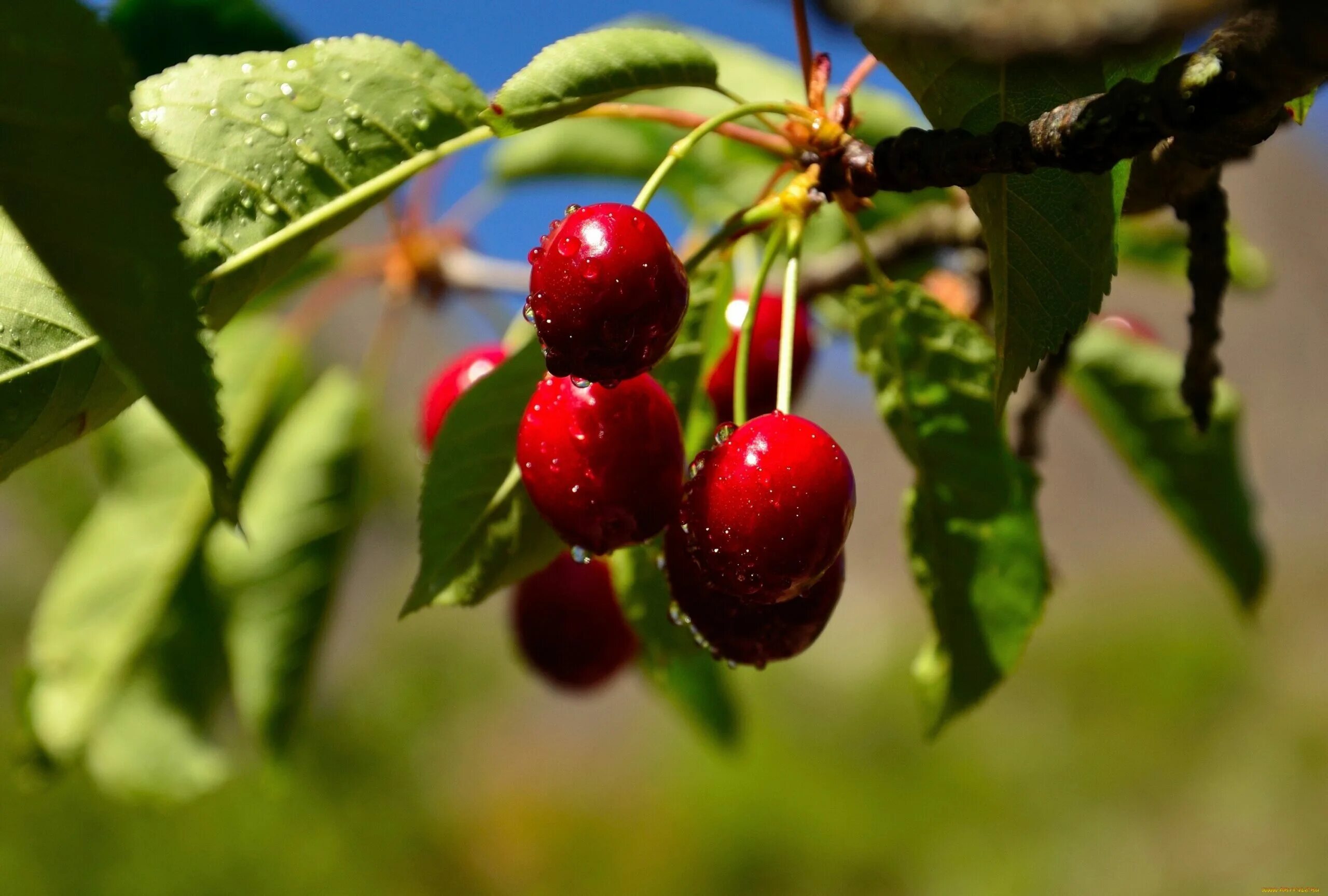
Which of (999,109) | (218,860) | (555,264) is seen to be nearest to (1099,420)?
(999,109)

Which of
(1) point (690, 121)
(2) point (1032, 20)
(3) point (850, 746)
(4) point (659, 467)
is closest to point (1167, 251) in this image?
(1) point (690, 121)

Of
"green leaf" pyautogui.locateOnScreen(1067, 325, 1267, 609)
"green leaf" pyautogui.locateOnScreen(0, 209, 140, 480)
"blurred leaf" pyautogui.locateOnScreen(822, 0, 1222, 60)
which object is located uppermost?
"blurred leaf" pyautogui.locateOnScreen(822, 0, 1222, 60)

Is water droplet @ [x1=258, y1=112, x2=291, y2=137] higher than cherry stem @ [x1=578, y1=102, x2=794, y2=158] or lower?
higher

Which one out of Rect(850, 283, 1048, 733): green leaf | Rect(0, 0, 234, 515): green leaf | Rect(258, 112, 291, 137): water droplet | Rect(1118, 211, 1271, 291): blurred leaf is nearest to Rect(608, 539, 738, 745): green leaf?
Rect(850, 283, 1048, 733): green leaf

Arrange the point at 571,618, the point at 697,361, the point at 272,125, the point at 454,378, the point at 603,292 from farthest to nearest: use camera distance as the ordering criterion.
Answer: the point at 571,618
the point at 454,378
the point at 697,361
the point at 272,125
the point at 603,292

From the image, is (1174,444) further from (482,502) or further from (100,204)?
(100,204)

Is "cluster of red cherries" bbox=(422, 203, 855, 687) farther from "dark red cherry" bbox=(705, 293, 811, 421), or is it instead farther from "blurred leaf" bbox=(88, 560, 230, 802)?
"blurred leaf" bbox=(88, 560, 230, 802)

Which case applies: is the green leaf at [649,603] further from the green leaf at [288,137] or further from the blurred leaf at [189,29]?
the blurred leaf at [189,29]
